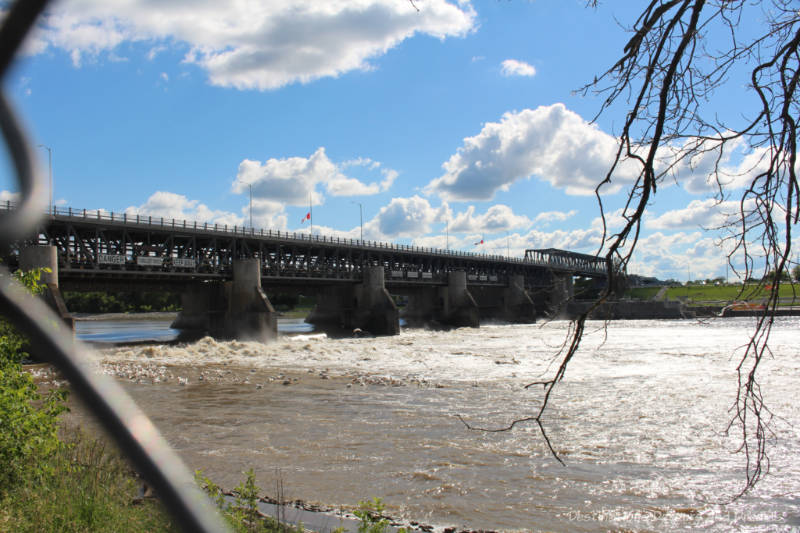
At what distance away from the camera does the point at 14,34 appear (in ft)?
4.53

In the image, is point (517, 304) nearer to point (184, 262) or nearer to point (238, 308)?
point (238, 308)

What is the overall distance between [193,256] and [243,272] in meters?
5.98

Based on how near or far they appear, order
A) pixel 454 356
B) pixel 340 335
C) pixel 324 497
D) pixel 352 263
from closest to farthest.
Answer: pixel 324 497
pixel 454 356
pixel 340 335
pixel 352 263

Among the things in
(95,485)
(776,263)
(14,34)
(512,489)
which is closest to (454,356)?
(512,489)

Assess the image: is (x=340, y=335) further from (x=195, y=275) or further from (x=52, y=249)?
(x=52, y=249)

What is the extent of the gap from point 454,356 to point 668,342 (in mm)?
20196

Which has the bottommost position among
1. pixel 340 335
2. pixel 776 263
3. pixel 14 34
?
pixel 340 335

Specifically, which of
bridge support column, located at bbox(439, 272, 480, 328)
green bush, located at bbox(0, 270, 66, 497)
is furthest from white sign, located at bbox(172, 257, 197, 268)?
green bush, located at bbox(0, 270, 66, 497)

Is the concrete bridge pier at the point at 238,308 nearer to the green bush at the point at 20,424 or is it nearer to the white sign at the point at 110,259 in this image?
the white sign at the point at 110,259

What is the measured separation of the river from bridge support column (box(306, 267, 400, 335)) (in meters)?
33.2

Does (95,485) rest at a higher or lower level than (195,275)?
lower

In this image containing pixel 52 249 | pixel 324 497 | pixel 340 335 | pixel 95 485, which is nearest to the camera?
pixel 95 485

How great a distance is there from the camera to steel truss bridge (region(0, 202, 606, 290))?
147 ft

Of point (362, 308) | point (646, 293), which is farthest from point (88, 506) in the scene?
point (646, 293)
